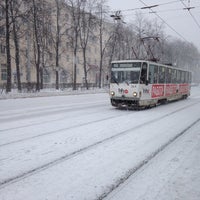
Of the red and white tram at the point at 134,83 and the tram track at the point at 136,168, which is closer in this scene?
the tram track at the point at 136,168

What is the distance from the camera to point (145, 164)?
20.4ft

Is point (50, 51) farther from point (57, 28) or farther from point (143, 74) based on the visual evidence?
point (143, 74)

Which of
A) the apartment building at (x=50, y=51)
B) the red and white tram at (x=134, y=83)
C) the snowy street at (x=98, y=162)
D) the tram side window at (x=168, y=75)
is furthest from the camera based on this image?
the apartment building at (x=50, y=51)

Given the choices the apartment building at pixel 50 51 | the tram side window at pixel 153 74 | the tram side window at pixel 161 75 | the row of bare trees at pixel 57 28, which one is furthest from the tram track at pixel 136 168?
the apartment building at pixel 50 51

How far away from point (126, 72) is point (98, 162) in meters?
11.2

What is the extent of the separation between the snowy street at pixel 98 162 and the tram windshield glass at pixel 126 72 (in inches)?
256

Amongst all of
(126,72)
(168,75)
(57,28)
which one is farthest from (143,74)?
(57,28)

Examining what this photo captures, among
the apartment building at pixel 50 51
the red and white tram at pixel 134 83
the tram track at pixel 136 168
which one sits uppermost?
the apartment building at pixel 50 51

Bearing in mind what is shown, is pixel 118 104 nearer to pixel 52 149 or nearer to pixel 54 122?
pixel 54 122

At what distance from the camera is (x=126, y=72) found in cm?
1691

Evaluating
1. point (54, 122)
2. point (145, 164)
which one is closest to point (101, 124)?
point (54, 122)

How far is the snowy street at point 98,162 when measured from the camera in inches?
185

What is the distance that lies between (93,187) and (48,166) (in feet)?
4.70

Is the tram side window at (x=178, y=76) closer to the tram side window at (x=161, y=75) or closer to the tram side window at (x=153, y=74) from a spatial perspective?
the tram side window at (x=161, y=75)
